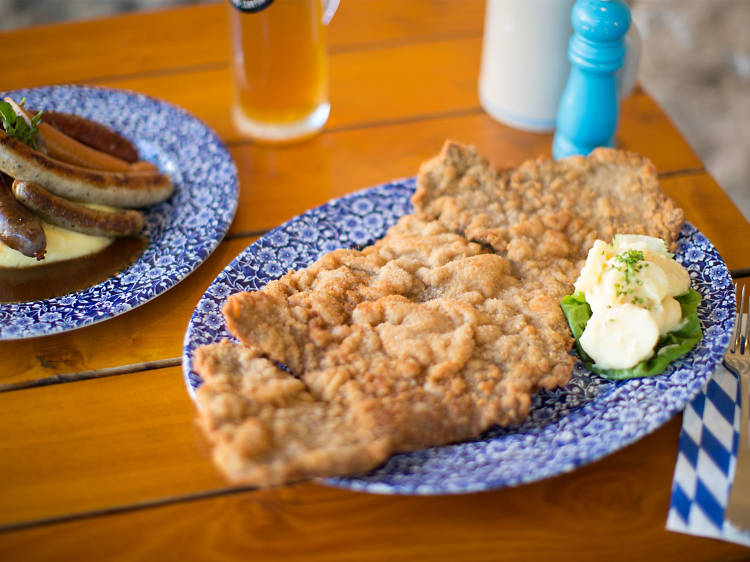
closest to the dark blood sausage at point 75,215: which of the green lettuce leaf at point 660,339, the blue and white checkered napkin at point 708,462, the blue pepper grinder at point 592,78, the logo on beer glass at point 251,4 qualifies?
the logo on beer glass at point 251,4

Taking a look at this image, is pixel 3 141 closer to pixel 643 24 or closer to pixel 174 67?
pixel 174 67

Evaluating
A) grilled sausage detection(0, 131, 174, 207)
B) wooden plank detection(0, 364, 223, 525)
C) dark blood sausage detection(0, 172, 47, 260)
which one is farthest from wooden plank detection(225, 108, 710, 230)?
wooden plank detection(0, 364, 223, 525)

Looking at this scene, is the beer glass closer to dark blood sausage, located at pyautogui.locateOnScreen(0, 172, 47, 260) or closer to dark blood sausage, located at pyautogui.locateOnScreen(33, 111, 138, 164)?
dark blood sausage, located at pyautogui.locateOnScreen(33, 111, 138, 164)

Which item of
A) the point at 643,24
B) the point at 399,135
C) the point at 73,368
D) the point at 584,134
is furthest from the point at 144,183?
the point at 643,24

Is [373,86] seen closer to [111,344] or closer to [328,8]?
[328,8]

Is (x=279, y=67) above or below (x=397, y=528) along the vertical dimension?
above

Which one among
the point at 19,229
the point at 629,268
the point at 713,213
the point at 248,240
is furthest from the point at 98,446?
the point at 713,213

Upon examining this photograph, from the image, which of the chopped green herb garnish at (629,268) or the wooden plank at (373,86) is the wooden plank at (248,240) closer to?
the wooden plank at (373,86)
